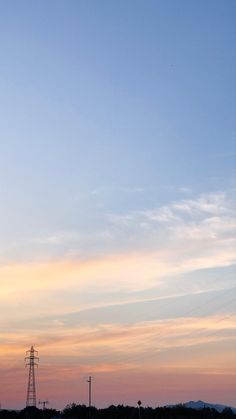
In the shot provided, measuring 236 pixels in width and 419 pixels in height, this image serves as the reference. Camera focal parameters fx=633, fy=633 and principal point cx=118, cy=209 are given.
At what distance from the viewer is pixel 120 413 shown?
509ft

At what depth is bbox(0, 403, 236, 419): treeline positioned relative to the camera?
5571 inches

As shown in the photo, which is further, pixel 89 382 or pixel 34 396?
pixel 89 382

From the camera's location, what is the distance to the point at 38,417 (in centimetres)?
16538

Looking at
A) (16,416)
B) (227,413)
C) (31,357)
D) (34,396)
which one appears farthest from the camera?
(16,416)

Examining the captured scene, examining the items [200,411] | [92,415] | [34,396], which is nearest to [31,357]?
[34,396]

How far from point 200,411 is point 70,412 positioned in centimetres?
3703

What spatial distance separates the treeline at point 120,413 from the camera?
141500mm

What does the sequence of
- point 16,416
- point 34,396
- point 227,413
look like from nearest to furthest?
point 34,396 < point 227,413 < point 16,416

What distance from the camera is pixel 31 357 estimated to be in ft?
432

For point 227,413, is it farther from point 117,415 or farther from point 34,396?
point 34,396

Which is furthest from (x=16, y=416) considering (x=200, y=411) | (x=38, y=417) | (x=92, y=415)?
(x=200, y=411)

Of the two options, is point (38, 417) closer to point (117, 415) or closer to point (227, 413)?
point (117, 415)

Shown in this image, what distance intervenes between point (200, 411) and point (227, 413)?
6.97 meters

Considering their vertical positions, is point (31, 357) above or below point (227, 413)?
above
